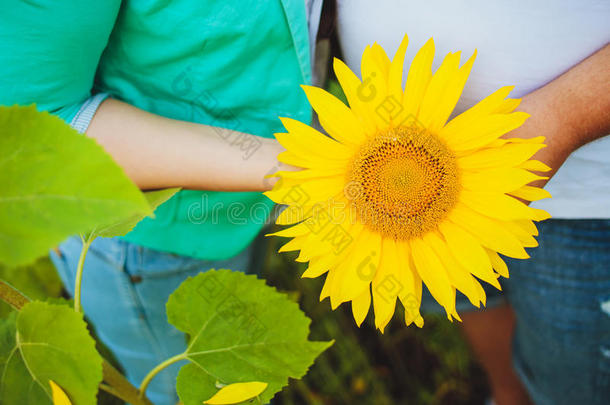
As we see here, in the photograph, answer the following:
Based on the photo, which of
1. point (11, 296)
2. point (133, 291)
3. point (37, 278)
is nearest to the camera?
point (11, 296)

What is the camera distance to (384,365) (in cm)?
139

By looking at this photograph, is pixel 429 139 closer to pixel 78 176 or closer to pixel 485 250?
pixel 485 250

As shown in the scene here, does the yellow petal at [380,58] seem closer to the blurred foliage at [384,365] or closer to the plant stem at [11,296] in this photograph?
the plant stem at [11,296]

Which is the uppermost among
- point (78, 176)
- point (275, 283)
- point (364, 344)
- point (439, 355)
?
point (78, 176)

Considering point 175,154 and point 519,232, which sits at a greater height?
point 175,154

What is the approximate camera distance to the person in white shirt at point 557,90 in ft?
1.57

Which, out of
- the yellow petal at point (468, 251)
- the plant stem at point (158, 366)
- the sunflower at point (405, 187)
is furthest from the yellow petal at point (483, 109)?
the plant stem at point (158, 366)

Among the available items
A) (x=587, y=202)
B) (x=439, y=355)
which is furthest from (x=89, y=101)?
(x=439, y=355)

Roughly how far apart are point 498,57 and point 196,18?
34cm

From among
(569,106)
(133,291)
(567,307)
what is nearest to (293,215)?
(569,106)

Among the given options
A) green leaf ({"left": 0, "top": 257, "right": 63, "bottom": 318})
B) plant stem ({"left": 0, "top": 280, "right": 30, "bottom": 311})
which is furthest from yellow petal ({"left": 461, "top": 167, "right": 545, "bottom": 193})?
green leaf ({"left": 0, "top": 257, "right": 63, "bottom": 318})

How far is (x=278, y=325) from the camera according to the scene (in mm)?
446

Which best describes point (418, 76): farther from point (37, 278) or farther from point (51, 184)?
point (37, 278)

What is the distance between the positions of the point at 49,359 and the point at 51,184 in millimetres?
172
